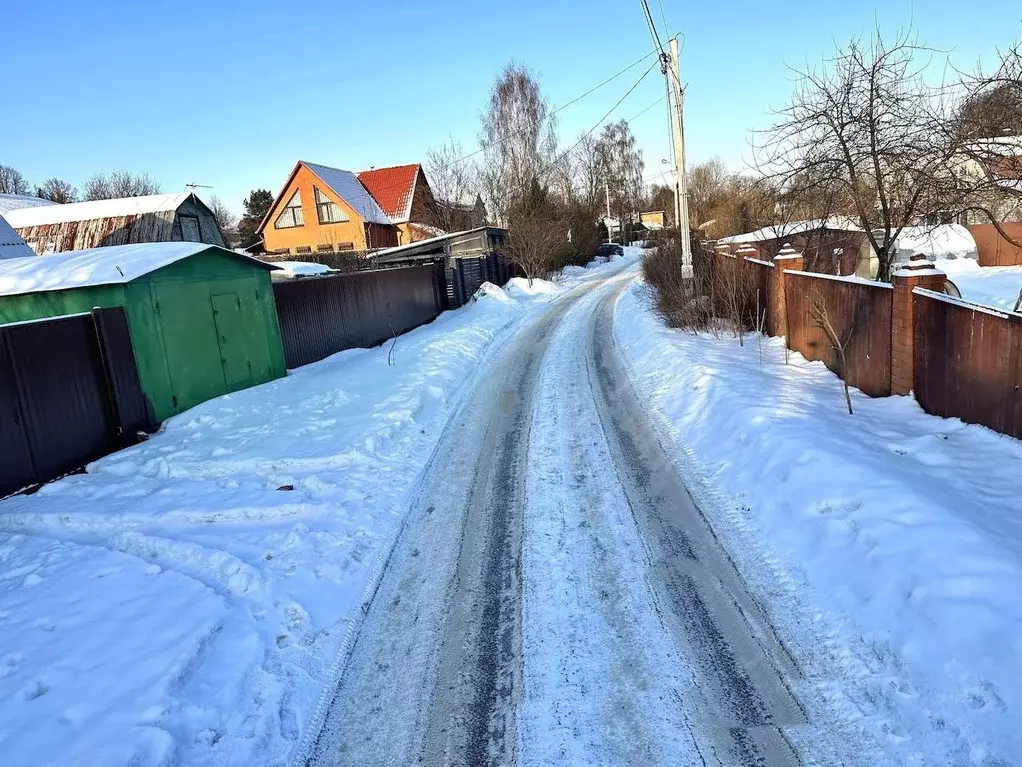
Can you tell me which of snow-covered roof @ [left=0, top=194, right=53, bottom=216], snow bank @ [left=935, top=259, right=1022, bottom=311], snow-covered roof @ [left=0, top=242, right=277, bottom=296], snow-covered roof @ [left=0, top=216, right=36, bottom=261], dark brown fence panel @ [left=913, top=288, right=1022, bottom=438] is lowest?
snow bank @ [left=935, top=259, right=1022, bottom=311]

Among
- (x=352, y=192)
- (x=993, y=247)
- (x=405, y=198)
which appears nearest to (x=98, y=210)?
(x=352, y=192)

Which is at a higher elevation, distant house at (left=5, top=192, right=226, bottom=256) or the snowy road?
distant house at (left=5, top=192, right=226, bottom=256)

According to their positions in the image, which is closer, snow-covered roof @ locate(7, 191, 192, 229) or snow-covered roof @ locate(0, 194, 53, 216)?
snow-covered roof @ locate(7, 191, 192, 229)

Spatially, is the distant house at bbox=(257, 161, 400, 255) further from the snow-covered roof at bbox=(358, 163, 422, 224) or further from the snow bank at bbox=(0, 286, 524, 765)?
the snow bank at bbox=(0, 286, 524, 765)

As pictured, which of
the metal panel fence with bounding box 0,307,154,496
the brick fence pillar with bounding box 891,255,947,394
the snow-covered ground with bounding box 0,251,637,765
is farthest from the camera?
the brick fence pillar with bounding box 891,255,947,394

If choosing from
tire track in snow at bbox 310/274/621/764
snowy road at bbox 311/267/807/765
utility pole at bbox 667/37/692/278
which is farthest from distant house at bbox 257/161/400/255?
snowy road at bbox 311/267/807/765

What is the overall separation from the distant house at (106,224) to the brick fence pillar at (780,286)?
904 inches

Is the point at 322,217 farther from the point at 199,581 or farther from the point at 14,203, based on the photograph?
the point at 199,581

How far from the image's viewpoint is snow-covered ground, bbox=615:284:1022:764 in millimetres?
3061

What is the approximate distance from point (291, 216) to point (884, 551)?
4210 cm

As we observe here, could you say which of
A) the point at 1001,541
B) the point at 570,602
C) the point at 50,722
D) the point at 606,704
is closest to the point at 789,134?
the point at 1001,541

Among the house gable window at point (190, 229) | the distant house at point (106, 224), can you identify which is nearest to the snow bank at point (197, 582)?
the distant house at point (106, 224)

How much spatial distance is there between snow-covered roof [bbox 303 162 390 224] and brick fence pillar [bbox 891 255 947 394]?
116 ft

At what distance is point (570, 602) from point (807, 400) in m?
5.09
